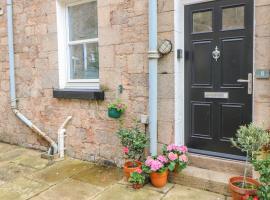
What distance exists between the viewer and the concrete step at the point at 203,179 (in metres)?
3.28

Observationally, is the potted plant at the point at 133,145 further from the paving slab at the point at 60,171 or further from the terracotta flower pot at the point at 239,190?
the terracotta flower pot at the point at 239,190

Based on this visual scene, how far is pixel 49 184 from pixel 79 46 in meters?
2.32

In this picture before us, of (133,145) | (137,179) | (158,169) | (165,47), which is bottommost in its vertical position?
(137,179)

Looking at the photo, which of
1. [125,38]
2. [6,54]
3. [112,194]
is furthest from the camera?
[6,54]

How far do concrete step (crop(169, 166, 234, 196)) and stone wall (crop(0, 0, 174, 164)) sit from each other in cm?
50

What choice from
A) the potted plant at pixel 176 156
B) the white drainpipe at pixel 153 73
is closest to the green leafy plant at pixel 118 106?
the white drainpipe at pixel 153 73

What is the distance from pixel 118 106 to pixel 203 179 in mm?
1509

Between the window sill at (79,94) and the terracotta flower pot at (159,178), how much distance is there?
1.48 metres

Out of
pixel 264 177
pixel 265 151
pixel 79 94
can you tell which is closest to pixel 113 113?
pixel 79 94

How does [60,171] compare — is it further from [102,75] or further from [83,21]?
[83,21]

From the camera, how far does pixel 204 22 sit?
3617 mm

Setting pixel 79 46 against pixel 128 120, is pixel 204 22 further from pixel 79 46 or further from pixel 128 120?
pixel 79 46

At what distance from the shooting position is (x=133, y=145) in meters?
3.62

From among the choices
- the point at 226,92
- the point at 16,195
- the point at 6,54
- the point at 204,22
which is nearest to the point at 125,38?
the point at 204,22
